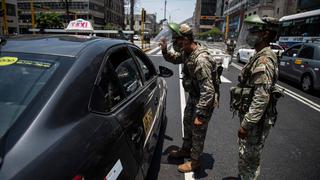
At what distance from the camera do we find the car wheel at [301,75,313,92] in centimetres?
854

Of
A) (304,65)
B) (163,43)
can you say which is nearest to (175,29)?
(163,43)

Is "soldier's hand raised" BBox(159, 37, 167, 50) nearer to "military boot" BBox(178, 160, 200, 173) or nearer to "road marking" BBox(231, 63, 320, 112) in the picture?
"military boot" BBox(178, 160, 200, 173)

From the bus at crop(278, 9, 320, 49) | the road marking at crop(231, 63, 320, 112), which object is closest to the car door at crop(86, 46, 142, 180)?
the road marking at crop(231, 63, 320, 112)

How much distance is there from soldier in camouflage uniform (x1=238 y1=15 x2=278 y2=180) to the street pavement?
0.66 meters

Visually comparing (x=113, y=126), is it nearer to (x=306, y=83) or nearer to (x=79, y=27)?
(x=306, y=83)

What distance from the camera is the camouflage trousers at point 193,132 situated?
10.3 ft

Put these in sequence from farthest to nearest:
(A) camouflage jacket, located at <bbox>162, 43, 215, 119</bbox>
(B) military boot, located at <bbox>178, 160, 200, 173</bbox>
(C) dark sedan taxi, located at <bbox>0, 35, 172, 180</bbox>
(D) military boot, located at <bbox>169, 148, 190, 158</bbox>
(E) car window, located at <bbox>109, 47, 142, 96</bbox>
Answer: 1. (D) military boot, located at <bbox>169, 148, 190, 158</bbox>
2. (B) military boot, located at <bbox>178, 160, 200, 173</bbox>
3. (A) camouflage jacket, located at <bbox>162, 43, 215, 119</bbox>
4. (E) car window, located at <bbox>109, 47, 142, 96</bbox>
5. (C) dark sedan taxi, located at <bbox>0, 35, 172, 180</bbox>

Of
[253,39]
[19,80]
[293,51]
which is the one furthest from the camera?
[293,51]

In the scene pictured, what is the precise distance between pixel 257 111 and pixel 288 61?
8.60 metres

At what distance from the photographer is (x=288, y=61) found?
995 centimetres

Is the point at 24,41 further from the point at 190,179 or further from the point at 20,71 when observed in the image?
the point at 190,179

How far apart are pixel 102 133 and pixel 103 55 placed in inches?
27.9

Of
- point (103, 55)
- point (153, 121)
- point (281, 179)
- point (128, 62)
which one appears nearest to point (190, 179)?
point (153, 121)

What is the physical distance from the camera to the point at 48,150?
126cm
